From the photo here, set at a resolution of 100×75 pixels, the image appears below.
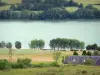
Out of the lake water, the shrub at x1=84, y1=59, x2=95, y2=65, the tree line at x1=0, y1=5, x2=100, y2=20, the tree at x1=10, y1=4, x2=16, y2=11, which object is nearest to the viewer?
the shrub at x1=84, y1=59, x2=95, y2=65

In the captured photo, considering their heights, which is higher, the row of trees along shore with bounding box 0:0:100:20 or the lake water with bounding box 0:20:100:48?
the row of trees along shore with bounding box 0:0:100:20

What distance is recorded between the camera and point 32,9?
187 ft

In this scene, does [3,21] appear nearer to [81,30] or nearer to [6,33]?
[6,33]

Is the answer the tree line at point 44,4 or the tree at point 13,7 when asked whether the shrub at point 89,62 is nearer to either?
the tree line at point 44,4

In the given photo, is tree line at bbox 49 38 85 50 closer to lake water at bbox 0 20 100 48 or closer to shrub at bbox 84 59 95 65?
lake water at bbox 0 20 100 48

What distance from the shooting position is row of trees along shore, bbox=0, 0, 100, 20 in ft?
177

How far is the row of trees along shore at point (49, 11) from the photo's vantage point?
5408 cm

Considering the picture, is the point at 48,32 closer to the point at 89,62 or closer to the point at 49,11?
the point at 49,11

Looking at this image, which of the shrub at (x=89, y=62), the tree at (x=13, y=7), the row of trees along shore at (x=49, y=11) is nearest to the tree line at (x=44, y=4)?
the row of trees along shore at (x=49, y=11)

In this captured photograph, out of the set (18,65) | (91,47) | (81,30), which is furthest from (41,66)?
(81,30)

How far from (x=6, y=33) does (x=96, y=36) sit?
456 inches

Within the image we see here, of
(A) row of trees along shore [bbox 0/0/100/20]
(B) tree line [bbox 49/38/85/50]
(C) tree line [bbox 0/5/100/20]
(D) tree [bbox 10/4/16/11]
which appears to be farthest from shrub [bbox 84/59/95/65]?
(D) tree [bbox 10/4/16/11]

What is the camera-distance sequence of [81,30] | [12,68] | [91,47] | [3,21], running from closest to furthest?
[12,68], [91,47], [81,30], [3,21]

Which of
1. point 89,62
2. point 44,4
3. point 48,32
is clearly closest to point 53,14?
point 44,4
